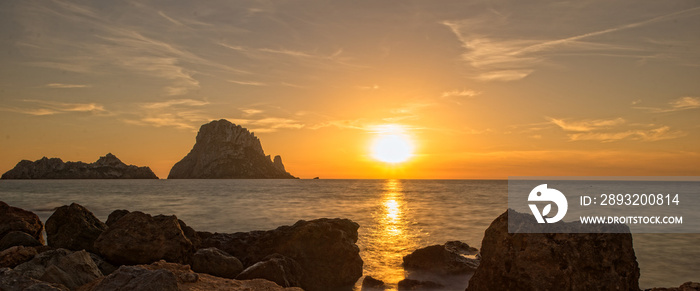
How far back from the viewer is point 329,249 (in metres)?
11.0

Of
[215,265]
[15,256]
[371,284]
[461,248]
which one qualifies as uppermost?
[15,256]

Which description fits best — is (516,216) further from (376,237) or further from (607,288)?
(376,237)

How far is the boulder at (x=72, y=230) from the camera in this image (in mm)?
11219

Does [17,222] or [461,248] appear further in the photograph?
[461,248]

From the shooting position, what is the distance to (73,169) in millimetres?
181375

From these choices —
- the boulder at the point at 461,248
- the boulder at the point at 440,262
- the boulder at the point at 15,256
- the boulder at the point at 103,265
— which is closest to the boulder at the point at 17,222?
the boulder at the point at 103,265

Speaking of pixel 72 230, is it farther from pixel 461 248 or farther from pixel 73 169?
pixel 73 169

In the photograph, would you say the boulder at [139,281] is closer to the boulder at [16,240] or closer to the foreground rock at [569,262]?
the foreground rock at [569,262]

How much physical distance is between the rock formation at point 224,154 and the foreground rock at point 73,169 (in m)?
27.0

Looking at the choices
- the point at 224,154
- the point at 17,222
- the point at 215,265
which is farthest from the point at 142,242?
the point at 224,154

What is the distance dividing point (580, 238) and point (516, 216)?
853 millimetres

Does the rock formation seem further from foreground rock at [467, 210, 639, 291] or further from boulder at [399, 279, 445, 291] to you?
foreground rock at [467, 210, 639, 291]

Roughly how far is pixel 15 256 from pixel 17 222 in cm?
503

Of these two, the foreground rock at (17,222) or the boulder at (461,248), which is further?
the boulder at (461,248)
